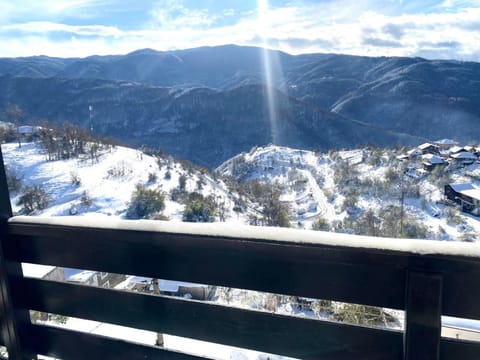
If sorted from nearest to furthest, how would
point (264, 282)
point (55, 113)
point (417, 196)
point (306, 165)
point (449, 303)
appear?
point (449, 303) < point (264, 282) < point (417, 196) < point (306, 165) < point (55, 113)

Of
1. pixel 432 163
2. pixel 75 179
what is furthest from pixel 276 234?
pixel 432 163

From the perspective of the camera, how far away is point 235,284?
85 centimetres

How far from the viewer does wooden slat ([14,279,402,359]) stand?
30.9 inches

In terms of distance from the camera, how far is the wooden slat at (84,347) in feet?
3.22

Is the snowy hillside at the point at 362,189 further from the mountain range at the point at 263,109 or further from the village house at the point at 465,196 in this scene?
the mountain range at the point at 263,109

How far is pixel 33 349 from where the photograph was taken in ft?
3.64

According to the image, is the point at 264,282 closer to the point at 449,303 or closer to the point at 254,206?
the point at 449,303

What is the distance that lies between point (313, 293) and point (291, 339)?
0.45 ft

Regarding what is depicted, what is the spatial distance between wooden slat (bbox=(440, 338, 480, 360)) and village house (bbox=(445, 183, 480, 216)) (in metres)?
19.5

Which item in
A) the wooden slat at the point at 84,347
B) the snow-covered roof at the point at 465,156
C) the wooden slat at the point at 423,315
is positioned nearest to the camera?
the wooden slat at the point at 423,315

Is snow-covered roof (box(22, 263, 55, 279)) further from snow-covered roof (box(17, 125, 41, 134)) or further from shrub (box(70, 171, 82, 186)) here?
snow-covered roof (box(17, 125, 41, 134))

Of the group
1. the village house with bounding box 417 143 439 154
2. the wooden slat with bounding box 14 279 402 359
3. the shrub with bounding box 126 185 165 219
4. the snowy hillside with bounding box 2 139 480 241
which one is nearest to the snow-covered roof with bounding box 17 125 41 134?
the snowy hillside with bounding box 2 139 480 241

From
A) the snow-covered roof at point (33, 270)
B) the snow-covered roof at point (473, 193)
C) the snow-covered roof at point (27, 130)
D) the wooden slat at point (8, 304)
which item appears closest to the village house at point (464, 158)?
the snow-covered roof at point (473, 193)

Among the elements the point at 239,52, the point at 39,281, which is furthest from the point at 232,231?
the point at 239,52
